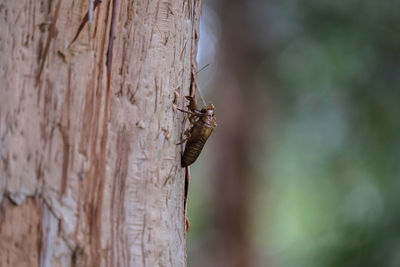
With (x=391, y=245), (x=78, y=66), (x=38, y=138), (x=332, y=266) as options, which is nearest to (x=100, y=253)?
(x=38, y=138)

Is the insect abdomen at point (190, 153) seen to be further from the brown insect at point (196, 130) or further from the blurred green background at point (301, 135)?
the blurred green background at point (301, 135)

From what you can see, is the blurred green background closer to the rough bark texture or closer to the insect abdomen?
the insect abdomen

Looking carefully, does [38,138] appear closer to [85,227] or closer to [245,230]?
[85,227]

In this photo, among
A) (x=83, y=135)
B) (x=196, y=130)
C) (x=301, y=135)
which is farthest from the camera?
(x=301, y=135)

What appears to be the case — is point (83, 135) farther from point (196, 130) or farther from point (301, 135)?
point (301, 135)

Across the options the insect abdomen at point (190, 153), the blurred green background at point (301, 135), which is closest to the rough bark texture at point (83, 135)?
the insect abdomen at point (190, 153)

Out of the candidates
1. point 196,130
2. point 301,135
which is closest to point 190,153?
point 196,130
